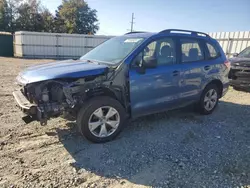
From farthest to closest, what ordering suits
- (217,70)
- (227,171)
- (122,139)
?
(217,70)
(122,139)
(227,171)

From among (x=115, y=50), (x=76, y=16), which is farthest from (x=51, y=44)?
(x=76, y=16)

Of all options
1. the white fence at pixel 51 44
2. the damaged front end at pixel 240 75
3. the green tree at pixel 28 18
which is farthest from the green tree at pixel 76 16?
the damaged front end at pixel 240 75

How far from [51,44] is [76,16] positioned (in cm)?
2381

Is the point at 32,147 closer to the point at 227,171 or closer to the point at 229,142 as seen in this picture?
the point at 227,171

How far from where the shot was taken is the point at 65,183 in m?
2.93

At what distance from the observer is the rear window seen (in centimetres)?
548

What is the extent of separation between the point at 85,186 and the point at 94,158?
65cm

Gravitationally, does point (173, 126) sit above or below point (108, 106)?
below

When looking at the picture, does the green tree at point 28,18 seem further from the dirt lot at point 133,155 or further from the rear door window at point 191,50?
the rear door window at point 191,50

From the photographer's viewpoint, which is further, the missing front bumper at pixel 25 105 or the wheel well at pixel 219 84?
the wheel well at pixel 219 84

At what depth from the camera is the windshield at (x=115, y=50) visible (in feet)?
14.0

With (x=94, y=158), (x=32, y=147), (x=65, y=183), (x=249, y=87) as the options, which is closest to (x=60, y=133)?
(x=32, y=147)

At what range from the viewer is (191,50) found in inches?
202

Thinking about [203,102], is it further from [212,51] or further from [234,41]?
[234,41]
